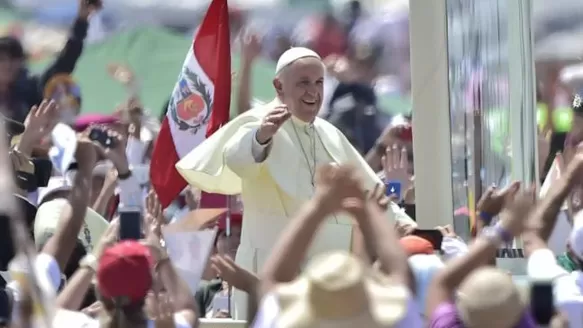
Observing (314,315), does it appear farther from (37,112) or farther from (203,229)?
(37,112)

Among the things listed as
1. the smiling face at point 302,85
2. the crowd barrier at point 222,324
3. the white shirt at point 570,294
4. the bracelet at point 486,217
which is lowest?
the crowd barrier at point 222,324

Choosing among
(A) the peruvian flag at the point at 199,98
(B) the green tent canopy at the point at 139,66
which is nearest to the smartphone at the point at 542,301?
(A) the peruvian flag at the point at 199,98

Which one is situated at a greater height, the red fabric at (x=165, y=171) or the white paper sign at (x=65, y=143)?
the white paper sign at (x=65, y=143)

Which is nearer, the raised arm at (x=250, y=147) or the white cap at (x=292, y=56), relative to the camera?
the raised arm at (x=250, y=147)

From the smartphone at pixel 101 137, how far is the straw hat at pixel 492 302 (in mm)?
4357

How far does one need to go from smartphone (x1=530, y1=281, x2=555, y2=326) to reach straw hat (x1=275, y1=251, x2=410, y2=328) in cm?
34

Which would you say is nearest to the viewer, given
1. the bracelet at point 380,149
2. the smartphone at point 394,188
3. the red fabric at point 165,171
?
the smartphone at point 394,188

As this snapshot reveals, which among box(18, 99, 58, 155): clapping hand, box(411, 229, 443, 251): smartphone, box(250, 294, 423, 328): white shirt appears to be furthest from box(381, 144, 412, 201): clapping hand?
box(250, 294, 423, 328): white shirt

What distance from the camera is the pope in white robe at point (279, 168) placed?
21.6 feet

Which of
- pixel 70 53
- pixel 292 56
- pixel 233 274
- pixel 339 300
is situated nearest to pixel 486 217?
pixel 292 56

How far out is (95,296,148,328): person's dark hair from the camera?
455 centimetres

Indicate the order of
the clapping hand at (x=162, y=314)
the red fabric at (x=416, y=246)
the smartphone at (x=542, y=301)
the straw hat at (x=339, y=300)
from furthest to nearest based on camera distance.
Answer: the red fabric at (x=416, y=246) < the clapping hand at (x=162, y=314) < the smartphone at (x=542, y=301) < the straw hat at (x=339, y=300)

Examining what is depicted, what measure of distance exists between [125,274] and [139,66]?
684 centimetres

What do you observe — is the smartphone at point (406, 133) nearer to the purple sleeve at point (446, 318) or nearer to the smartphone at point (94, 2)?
the smartphone at point (94, 2)
